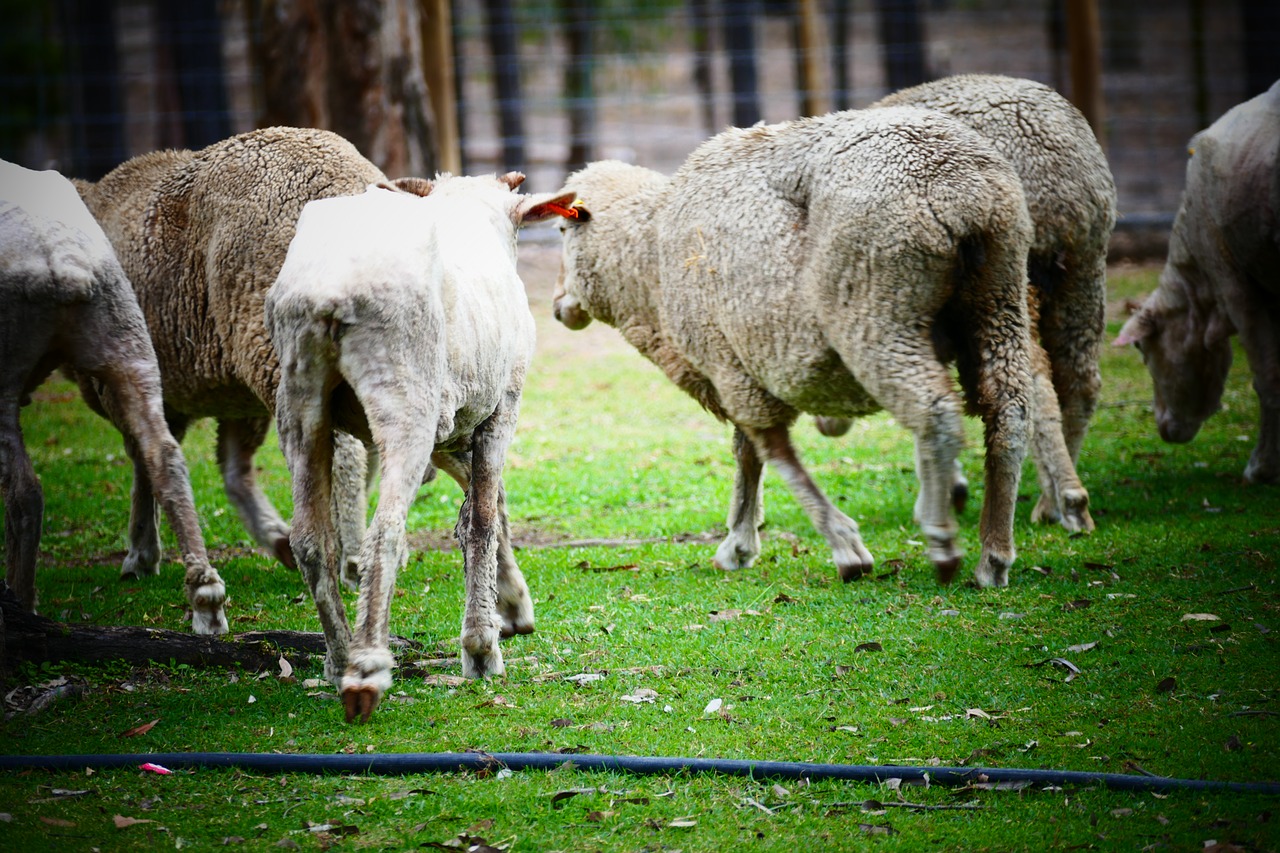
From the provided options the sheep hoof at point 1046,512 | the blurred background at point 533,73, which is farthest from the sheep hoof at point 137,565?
the blurred background at point 533,73

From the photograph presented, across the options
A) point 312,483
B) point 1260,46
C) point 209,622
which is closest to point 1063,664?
point 312,483

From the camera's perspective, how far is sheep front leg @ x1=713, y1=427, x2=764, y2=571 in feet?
22.3

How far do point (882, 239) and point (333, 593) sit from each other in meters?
2.70

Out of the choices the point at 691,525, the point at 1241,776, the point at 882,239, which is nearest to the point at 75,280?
the point at 882,239

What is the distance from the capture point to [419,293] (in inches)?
165

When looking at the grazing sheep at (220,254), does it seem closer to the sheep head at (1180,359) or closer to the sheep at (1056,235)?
the sheep at (1056,235)

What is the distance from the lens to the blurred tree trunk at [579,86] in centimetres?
1666

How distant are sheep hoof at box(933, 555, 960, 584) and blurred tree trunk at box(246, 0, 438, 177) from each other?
279 inches

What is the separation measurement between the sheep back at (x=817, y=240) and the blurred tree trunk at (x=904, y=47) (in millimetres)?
11540

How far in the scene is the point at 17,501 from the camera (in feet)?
16.8

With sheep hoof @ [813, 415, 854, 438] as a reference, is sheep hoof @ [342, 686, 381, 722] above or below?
above

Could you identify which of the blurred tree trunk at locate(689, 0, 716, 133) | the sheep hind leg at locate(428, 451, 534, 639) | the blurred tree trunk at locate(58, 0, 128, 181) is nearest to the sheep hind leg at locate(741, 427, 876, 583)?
the sheep hind leg at locate(428, 451, 534, 639)

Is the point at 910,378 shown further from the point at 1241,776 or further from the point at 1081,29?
the point at 1081,29

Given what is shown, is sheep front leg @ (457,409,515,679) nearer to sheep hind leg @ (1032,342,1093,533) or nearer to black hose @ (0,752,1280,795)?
black hose @ (0,752,1280,795)
